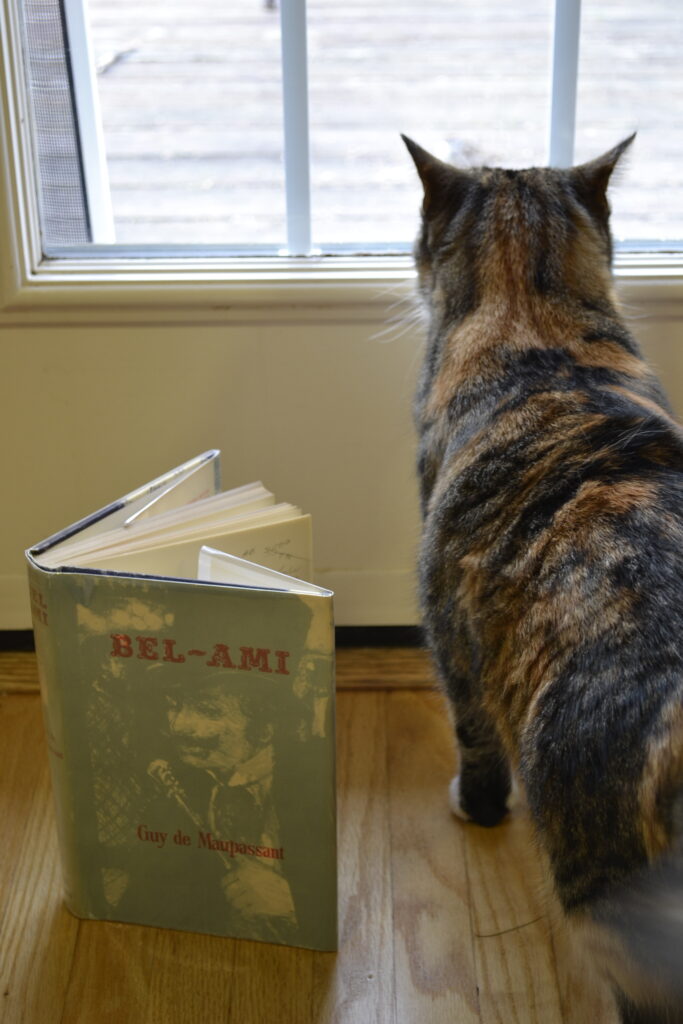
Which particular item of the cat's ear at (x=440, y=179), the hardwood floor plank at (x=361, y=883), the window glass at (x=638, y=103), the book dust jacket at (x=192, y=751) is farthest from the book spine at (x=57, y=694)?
the window glass at (x=638, y=103)

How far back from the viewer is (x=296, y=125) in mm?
1450

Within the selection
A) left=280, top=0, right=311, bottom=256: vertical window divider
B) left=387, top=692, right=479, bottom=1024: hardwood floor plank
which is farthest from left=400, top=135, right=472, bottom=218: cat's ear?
left=387, top=692, right=479, bottom=1024: hardwood floor plank

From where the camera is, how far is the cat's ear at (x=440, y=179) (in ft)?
4.00

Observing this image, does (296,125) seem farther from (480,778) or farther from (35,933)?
(35,933)

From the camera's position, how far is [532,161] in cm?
152

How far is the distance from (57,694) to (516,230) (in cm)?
75

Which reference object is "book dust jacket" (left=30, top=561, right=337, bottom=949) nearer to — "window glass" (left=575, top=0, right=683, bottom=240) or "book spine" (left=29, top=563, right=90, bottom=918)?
"book spine" (left=29, top=563, right=90, bottom=918)

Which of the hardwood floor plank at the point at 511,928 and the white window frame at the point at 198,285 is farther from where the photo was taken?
the white window frame at the point at 198,285

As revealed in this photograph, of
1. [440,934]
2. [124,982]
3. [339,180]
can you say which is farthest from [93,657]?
[339,180]

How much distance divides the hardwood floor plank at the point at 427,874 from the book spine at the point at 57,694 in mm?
378

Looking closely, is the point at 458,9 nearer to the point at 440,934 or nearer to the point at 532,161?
the point at 532,161

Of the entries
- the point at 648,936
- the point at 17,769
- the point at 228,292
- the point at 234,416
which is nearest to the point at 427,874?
the point at 648,936

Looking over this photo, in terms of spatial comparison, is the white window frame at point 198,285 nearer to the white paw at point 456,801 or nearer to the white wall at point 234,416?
the white wall at point 234,416

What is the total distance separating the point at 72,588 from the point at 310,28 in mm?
905
